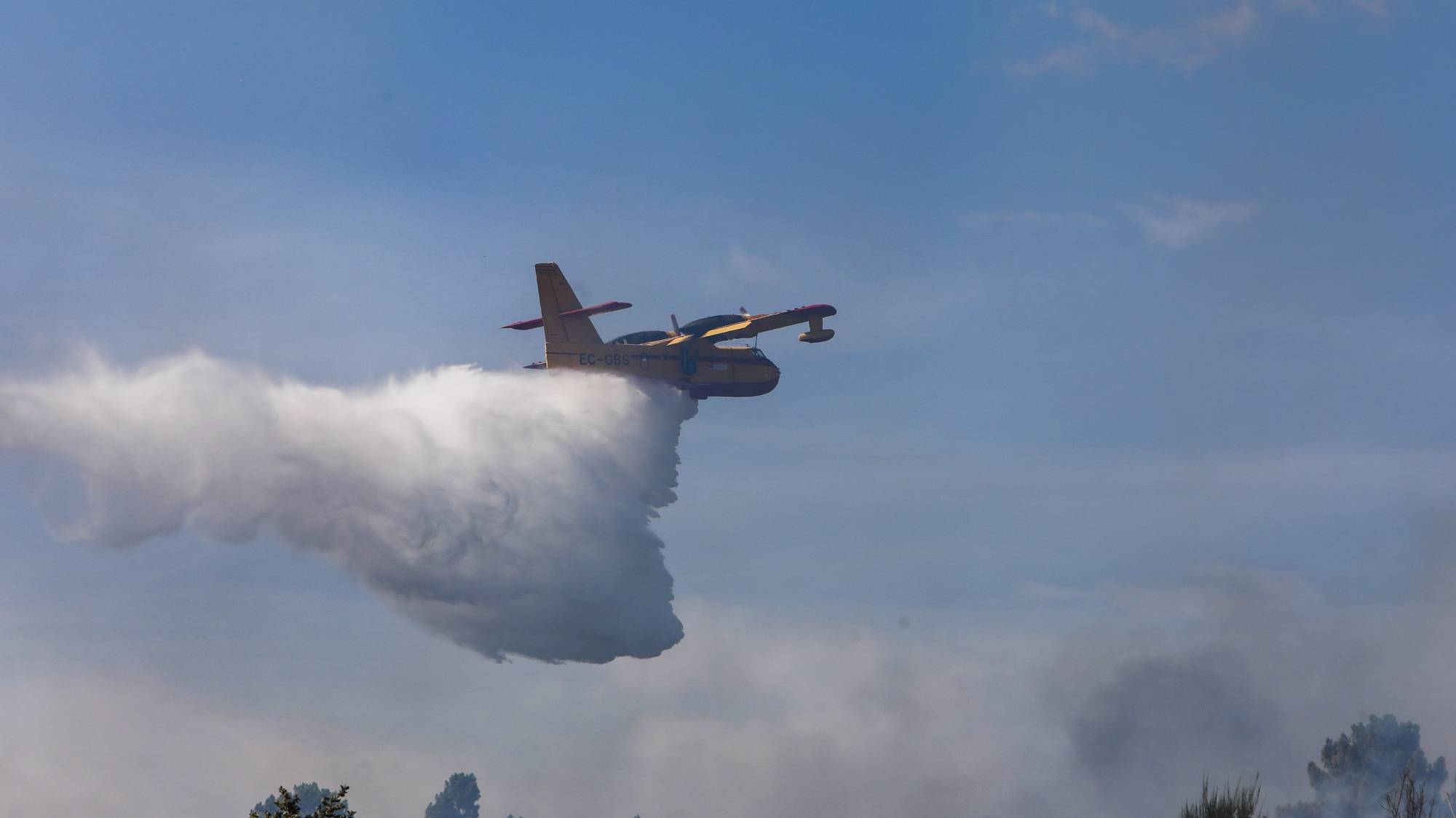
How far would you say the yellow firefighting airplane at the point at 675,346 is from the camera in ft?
278

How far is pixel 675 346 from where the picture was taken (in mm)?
85938

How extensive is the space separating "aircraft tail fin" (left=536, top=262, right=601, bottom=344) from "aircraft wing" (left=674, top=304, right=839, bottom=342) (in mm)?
6629

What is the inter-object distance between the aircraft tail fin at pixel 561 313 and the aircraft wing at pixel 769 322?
6.63 metres

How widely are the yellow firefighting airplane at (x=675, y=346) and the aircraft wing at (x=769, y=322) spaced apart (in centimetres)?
4

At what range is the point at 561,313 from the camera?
279ft

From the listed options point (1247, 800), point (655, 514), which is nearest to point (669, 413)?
point (655, 514)

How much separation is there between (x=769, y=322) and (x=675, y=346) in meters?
5.69

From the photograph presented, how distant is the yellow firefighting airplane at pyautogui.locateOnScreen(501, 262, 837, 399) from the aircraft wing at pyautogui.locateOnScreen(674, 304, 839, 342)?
1.6 inches

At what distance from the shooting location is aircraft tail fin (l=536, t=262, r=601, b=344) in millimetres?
84812

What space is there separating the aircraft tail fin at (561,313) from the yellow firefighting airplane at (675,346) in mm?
40

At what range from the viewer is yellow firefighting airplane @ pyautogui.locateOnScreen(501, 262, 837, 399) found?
278ft

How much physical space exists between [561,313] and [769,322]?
1185 cm

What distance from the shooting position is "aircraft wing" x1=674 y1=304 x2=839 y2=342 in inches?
3423

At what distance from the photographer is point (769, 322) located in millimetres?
87312
